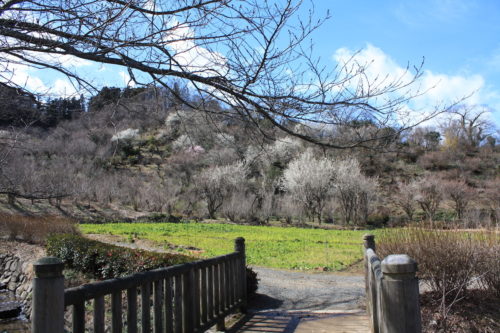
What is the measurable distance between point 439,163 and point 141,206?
34.0 metres

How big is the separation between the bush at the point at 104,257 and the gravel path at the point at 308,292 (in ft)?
6.16

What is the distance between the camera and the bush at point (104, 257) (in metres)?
9.45

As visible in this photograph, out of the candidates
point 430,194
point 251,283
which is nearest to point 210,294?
point 251,283

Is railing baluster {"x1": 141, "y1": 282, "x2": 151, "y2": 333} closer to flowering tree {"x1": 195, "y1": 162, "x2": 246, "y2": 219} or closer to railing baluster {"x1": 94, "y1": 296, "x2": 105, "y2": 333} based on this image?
railing baluster {"x1": 94, "y1": 296, "x2": 105, "y2": 333}

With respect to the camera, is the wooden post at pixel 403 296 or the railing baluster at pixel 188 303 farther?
the railing baluster at pixel 188 303

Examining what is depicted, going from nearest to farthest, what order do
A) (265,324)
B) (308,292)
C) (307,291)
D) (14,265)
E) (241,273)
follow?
1. (265,324)
2. (241,273)
3. (308,292)
4. (307,291)
5. (14,265)

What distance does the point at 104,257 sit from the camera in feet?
37.1

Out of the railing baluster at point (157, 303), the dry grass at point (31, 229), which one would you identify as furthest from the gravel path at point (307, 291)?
the dry grass at point (31, 229)

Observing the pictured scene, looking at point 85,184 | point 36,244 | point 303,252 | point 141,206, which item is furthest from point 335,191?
point 36,244

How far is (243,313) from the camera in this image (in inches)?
281

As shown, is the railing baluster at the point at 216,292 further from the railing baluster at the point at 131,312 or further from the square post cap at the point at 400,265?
the square post cap at the point at 400,265

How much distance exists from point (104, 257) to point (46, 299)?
903 centimetres

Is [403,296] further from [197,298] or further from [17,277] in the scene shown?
[17,277]

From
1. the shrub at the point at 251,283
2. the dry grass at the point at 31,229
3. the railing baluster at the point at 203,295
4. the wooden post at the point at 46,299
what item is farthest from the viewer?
the dry grass at the point at 31,229
